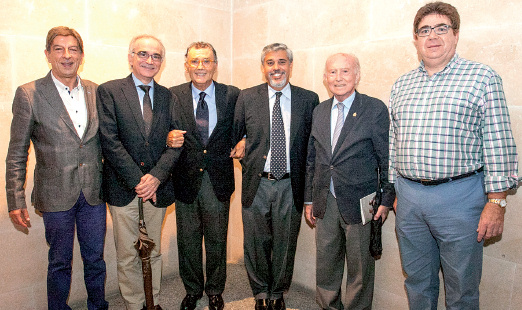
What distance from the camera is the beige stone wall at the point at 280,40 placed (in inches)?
96.9

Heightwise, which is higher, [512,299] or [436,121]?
[436,121]

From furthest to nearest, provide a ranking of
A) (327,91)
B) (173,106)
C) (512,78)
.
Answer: (327,91) → (173,106) → (512,78)

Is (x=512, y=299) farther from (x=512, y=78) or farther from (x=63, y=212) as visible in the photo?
(x=63, y=212)

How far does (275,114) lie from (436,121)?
1.19 m

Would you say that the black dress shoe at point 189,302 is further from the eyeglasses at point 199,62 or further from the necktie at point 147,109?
the eyeglasses at point 199,62

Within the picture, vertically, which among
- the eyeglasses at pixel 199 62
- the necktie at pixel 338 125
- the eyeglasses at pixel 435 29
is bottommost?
the necktie at pixel 338 125

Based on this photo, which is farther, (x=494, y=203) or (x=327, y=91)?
(x=327, y=91)

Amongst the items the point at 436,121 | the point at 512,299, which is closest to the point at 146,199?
the point at 436,121

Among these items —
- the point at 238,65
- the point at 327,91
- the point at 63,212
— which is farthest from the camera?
the point at 238,65

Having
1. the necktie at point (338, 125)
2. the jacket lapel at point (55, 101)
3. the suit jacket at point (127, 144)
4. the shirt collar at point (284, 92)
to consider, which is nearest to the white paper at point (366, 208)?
the necktie at point (338, 125)

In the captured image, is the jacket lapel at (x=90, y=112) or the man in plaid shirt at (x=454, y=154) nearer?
the man in plaid shirt at (x=454, y=154)

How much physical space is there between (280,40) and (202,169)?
156 centimetres

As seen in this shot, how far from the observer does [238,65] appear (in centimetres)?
428

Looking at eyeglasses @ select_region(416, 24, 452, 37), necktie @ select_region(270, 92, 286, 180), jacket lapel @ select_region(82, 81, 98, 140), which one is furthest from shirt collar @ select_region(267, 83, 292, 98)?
jacket lapel @ select_region(82, 81, 98, 140)
